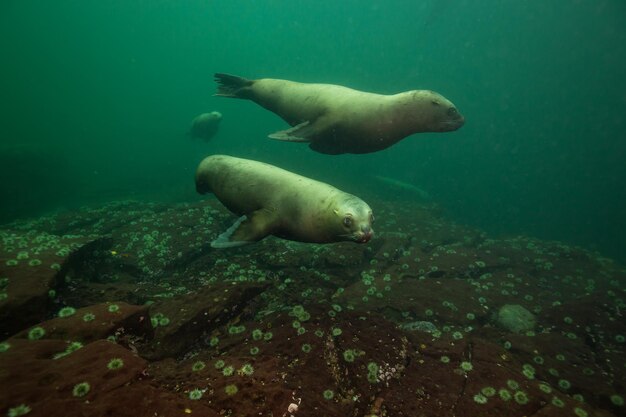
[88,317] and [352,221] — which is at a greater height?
[352,221]

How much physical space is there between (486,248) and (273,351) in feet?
37.1

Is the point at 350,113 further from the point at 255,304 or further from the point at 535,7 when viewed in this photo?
the point at 535,7

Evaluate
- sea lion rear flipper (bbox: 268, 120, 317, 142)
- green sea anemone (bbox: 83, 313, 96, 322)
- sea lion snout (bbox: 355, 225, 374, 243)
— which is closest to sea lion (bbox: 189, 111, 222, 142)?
sea lion rear flipper (bbox: 268, 120, 317, 142)

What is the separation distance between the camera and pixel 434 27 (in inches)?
Result: 3625

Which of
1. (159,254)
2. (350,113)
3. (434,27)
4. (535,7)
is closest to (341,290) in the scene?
(350,113)

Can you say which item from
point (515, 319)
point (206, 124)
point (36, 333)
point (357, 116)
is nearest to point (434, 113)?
point (357, 116)

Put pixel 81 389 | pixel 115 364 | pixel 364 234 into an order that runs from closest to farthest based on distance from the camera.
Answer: pixel 81 389
pixel 115 364
pixel 364 234

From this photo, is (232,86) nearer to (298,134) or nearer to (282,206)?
(298,134)

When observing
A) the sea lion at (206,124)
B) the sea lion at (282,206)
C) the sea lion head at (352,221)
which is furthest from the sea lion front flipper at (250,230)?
the sea lion at (206,124)

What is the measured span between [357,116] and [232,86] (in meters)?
4.09

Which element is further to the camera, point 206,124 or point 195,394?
point 206,124

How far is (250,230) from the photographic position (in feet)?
16.2

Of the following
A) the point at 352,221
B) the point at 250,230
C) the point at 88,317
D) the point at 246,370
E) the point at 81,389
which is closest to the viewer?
the point at 81,389

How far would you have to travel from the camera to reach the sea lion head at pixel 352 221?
4.07 m
